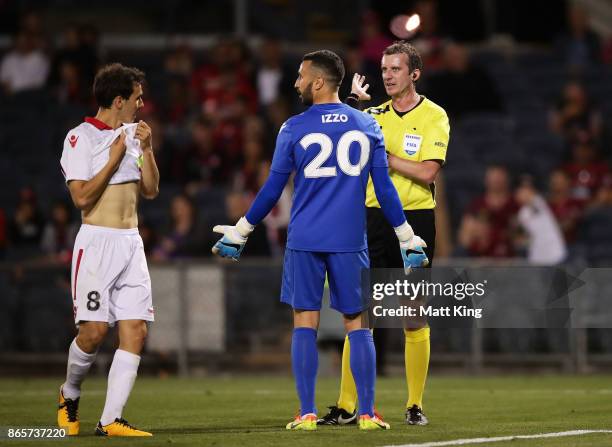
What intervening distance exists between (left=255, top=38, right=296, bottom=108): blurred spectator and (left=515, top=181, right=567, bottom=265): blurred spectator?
4.85 meters

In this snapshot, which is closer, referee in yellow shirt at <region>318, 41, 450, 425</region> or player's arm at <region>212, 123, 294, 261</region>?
player's arm at <region>212, 123, 294, 261</region>

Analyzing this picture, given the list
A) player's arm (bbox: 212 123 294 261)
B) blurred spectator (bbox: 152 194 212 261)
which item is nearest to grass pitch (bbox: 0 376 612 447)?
player's arm (bbox: 212 123 294 261)

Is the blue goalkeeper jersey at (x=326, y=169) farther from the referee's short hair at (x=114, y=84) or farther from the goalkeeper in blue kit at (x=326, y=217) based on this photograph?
the referee's short hair at (x=114, y=84)

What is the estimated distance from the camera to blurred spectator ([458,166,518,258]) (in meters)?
15.6

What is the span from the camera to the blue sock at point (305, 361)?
8.01 meters

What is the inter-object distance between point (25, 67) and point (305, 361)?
1335 centimetres

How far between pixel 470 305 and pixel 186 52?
1095 cm

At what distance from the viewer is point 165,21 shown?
23438 mm

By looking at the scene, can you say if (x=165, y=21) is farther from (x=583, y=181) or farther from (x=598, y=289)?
(x=598, y=289)

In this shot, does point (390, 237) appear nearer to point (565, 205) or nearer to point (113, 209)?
point (113, 209)

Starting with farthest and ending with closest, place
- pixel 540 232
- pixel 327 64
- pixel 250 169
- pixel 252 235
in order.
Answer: pixel 250 169 < pixel 252 235 < pixel 540 232 < pixel 327 64

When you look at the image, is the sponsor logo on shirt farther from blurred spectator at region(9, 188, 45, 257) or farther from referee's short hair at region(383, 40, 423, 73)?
blurred spectator at region(9, 188, 45, 257)

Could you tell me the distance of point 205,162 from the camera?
1809 centimetres

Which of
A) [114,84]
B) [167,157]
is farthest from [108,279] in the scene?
[167,157]
